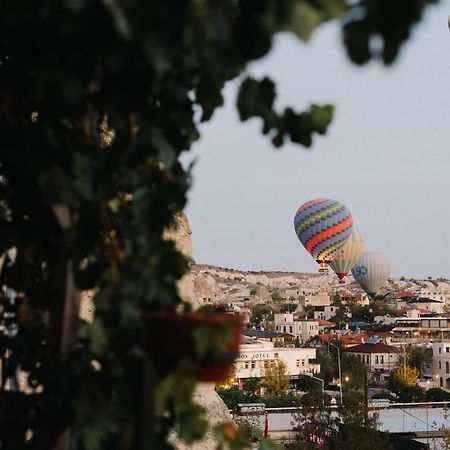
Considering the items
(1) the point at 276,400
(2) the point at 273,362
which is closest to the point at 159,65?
(1) the point at 276,400

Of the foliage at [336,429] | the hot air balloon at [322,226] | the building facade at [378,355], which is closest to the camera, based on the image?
the foliage at [336,429]

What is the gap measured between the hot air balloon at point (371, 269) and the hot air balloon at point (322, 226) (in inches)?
668

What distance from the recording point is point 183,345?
0.98 metres

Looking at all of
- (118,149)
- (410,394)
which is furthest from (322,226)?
(118,149)

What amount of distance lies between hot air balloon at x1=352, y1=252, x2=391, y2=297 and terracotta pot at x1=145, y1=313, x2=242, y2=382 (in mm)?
51432

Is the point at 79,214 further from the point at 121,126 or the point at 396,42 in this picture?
the point at 396,42

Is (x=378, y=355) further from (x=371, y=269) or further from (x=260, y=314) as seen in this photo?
(x=260, y=314)

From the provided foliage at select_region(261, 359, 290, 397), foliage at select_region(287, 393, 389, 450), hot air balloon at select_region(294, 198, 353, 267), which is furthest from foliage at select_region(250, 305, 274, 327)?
foliage at select_region(287, 393, 389, 450)

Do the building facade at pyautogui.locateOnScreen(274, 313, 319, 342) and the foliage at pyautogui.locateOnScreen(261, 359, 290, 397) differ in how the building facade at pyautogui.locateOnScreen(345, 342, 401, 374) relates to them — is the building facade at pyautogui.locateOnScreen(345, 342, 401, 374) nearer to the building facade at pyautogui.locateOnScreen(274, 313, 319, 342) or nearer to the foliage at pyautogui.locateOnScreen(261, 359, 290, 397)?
the foliage at pyautogui.locateOnScreen(261, 359, 290, 397)

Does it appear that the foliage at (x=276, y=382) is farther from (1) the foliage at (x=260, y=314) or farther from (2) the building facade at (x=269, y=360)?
(1) the foliage at (x=260, y=314)

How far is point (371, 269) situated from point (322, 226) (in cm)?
1923

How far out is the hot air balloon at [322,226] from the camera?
33969mm

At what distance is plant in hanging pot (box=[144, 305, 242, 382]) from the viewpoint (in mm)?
946

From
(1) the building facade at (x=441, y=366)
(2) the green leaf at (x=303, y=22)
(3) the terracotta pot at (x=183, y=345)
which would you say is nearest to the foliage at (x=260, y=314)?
(1) the building facade at (x=441, y=366)
